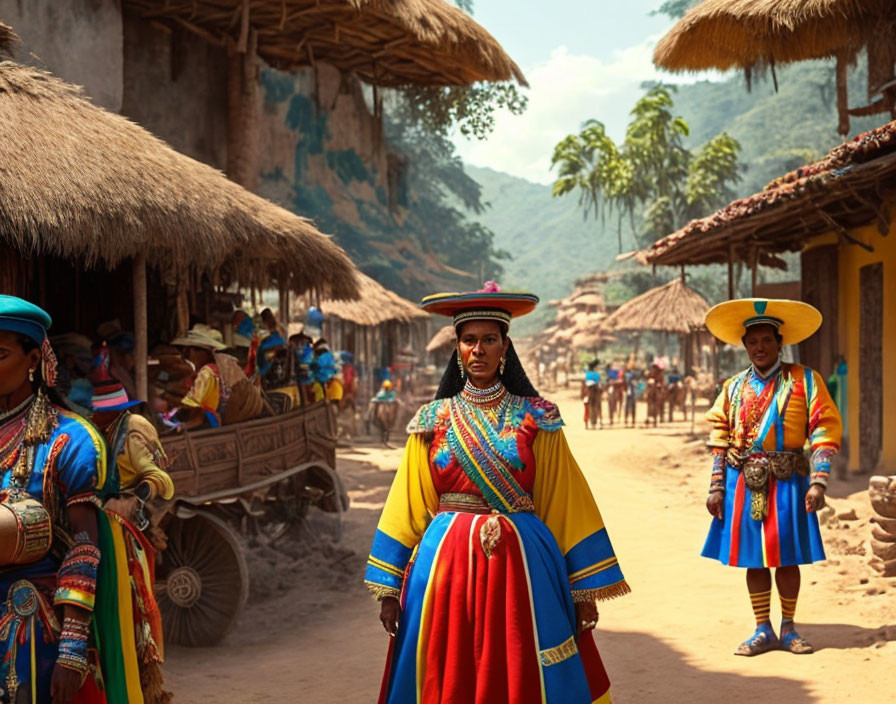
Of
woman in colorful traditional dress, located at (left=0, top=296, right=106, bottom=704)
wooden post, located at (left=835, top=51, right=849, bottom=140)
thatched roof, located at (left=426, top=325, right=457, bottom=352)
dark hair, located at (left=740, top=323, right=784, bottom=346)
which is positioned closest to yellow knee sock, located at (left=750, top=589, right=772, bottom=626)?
dark hair, located at (left=740, top=323, right=784, bottom=346)

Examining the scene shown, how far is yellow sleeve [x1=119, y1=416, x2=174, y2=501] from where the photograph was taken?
14.6 ft

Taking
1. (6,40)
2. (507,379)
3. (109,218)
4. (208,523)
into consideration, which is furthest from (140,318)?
(507,379)

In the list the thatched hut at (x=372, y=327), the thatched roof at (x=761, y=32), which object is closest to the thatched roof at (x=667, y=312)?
the thatched hut at (x=372, y=327)

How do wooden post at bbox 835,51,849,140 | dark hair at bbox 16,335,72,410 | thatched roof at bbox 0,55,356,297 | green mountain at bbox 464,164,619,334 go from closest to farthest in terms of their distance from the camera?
dark hair at bbox 16,335,72,410 < thatched roof at bbox 0,55,356,297 < wooden post at bbox 835,51,849,140 < green mountain at bbox 464,164,619,334

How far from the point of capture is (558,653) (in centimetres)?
344

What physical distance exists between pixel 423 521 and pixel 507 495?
0.37m

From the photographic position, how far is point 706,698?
5137 millimetres

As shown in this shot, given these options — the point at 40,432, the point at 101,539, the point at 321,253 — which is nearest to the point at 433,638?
the point at 101,539

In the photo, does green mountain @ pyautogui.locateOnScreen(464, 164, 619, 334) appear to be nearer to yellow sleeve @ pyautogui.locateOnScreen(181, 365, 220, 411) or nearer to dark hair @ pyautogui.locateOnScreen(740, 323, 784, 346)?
yellow sleeve @ pyautogui.locateOnScreen(181, 365, 220, 411)

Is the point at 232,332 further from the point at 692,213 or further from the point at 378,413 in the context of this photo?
the point at 692,213

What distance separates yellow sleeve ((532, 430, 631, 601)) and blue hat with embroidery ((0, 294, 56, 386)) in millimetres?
1750

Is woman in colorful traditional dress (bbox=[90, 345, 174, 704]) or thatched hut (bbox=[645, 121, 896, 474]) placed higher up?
thatched hut (bbox=[645, 121, 896, 474])

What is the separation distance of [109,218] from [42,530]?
14.4ft

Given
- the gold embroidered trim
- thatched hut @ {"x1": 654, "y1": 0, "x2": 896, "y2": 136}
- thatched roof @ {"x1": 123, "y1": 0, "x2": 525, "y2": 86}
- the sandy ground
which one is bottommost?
the sandy ground
